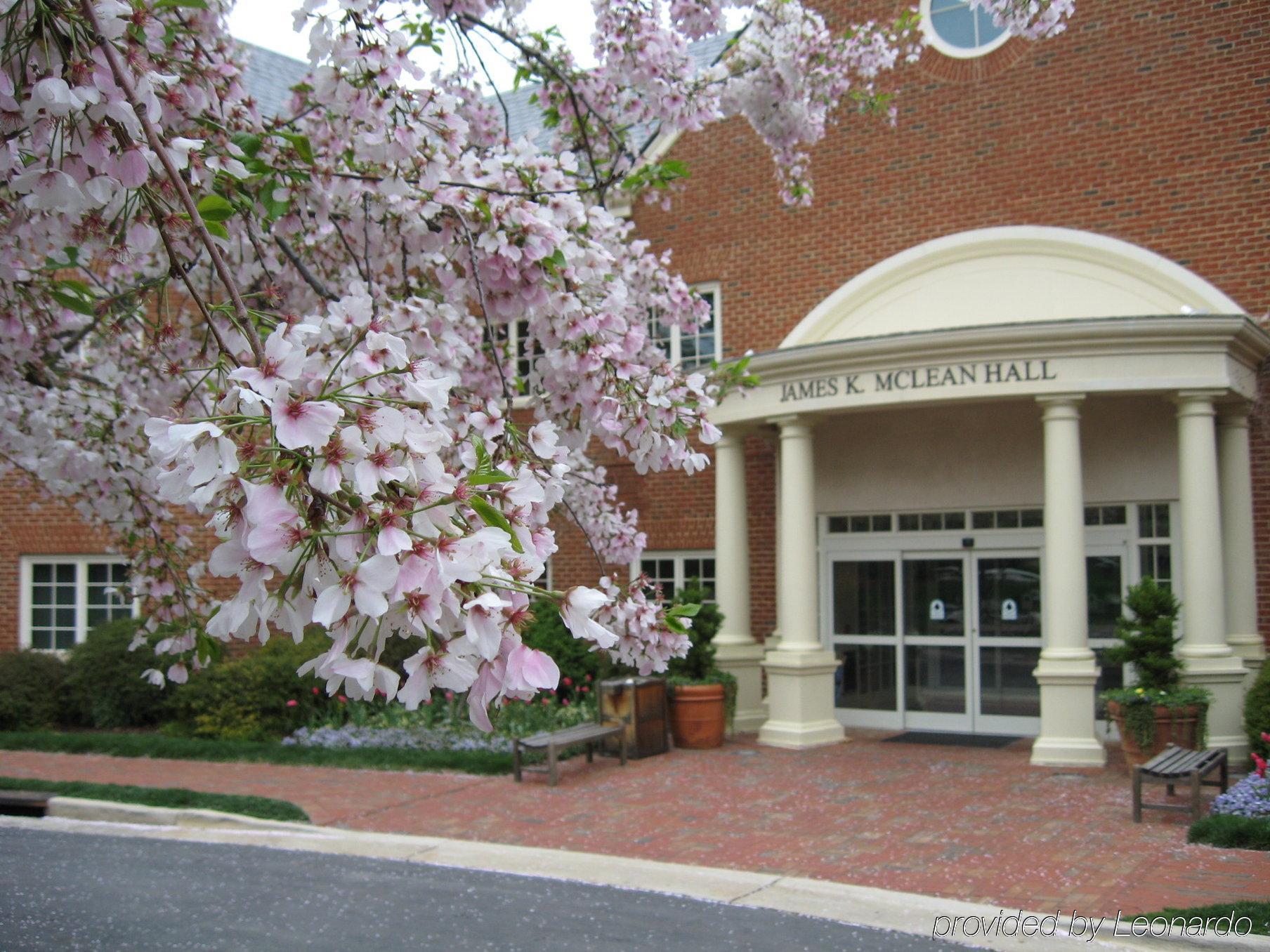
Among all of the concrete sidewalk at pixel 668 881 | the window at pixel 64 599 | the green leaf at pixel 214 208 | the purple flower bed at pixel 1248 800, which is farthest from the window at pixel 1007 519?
the window at pixel 64 599

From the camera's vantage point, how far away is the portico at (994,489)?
435 inches

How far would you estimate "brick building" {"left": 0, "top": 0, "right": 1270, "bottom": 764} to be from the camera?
36.9 feet

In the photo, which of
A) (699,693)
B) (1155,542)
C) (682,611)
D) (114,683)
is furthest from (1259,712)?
(114,683)

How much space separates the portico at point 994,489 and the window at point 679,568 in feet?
3.95

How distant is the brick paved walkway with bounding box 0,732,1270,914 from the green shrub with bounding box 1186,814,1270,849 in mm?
126

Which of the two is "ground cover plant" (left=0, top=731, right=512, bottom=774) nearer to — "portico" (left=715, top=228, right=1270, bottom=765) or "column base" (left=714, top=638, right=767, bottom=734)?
"column base" (left=714, top=638, right=767, bottom=734)

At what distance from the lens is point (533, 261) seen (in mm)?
4652

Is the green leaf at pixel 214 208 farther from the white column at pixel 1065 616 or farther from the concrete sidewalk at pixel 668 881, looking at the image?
the white column at pixel 1065 616

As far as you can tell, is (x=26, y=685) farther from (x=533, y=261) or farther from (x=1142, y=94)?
(x=1142, y=94)

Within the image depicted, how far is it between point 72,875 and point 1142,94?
12207 millimetres

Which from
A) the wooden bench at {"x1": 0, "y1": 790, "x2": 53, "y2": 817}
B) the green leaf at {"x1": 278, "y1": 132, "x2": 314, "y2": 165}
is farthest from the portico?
the green leaf at {"x1": 278, "y1": 132, "x2": 314, "y2": 165}

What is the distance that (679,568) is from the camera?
1538 cm

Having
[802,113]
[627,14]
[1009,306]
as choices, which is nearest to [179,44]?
[627,14]

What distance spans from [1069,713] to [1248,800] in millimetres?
2926
